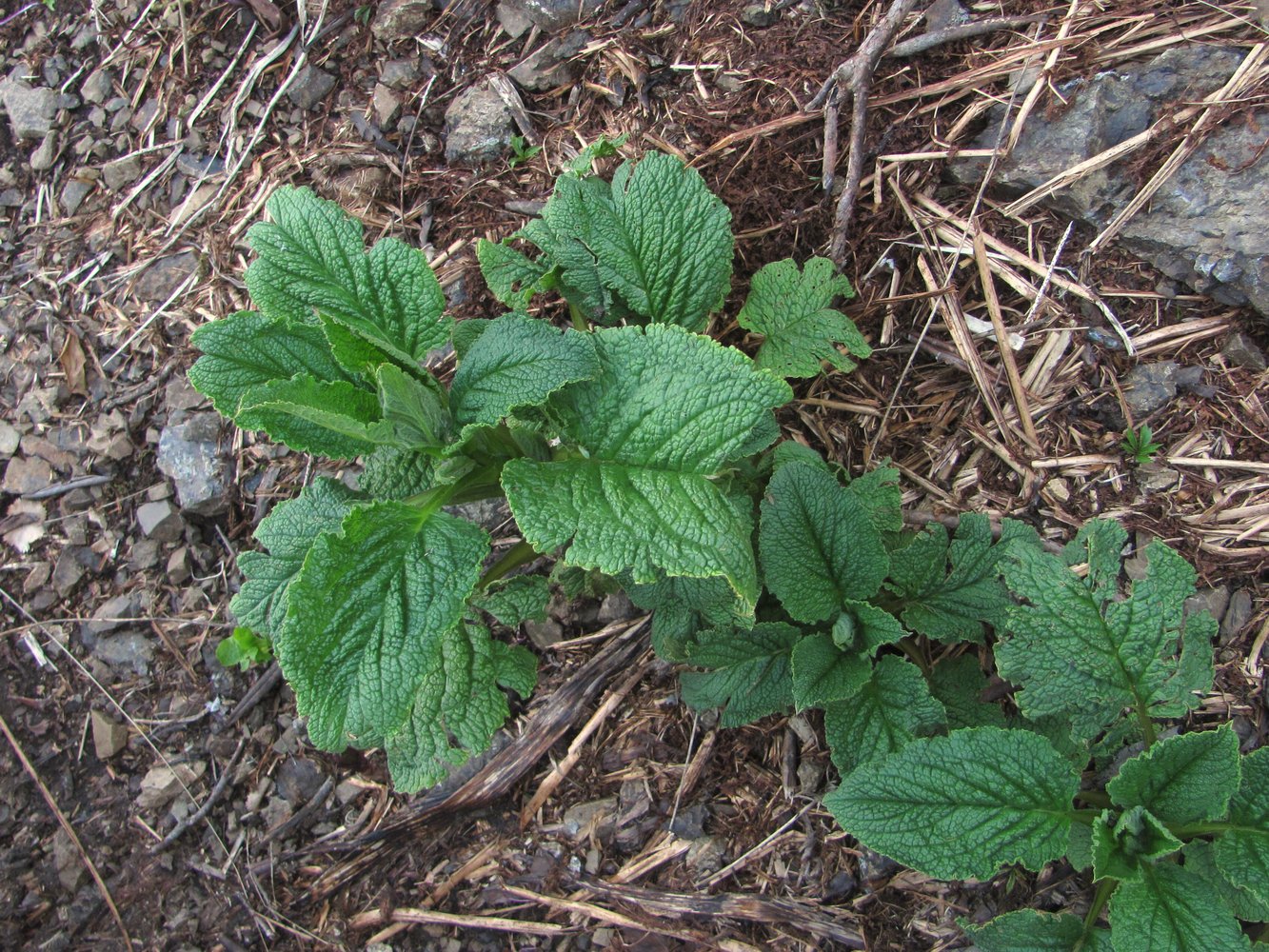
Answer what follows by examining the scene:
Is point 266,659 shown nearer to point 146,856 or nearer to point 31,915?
point 146,856

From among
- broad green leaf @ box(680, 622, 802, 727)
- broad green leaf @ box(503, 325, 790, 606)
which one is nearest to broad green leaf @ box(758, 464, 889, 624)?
broad green leaf @ box(680, 622, 802, 727)

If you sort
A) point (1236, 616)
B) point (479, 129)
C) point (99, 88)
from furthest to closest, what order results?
point (99, 88) → point (479, 129) → point (1236, 616)

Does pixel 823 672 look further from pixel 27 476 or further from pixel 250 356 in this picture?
pixel 27 476

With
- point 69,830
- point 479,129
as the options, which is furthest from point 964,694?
point 69,830

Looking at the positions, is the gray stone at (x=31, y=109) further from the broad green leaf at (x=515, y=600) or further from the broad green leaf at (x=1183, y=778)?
the broad green leaf at (x=1183, y=778)

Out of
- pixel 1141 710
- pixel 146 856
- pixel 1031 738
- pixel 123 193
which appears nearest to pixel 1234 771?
pixel 1141 710

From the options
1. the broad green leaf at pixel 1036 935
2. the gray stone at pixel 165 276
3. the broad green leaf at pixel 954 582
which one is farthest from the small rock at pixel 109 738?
the broad green leaf at pixel 1036 935

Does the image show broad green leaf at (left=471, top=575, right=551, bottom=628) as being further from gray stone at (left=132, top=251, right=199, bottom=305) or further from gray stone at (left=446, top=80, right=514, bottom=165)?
gray stone at (left=132, top=251, right=199, bottom=305)
